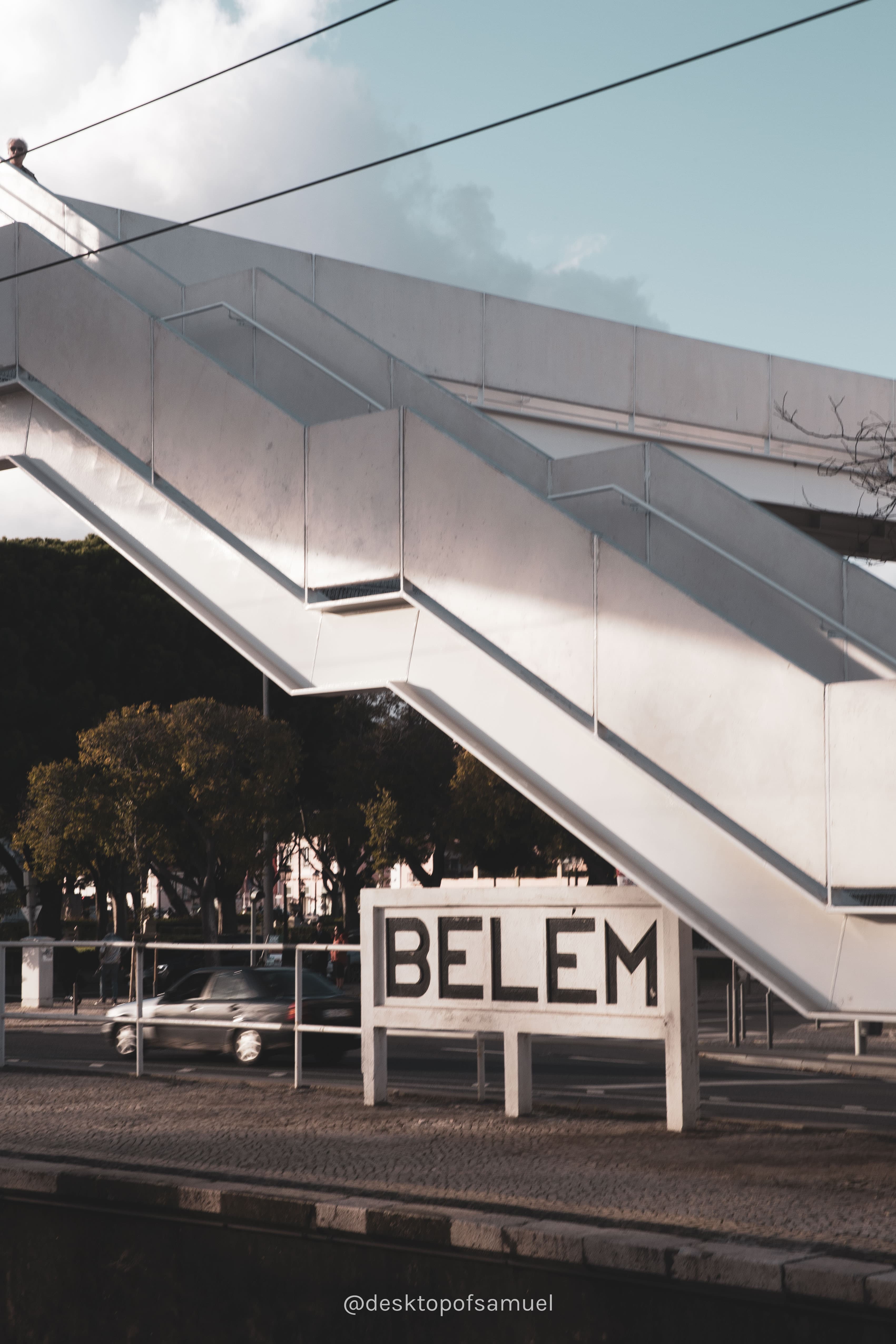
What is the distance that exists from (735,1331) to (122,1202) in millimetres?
3389

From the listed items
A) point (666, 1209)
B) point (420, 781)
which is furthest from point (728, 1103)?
point (420, 781)

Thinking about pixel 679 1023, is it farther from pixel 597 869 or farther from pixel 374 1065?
pixel 597 869

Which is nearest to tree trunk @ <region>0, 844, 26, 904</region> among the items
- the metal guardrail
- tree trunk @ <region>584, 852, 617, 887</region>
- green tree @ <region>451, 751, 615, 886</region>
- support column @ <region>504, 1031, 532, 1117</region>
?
green tree @ <region>451, 751, 615, 886</region>

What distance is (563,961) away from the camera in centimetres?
1072

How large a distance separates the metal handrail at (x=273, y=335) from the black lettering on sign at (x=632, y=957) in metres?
4.40

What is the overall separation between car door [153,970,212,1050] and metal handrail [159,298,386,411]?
899 centimetres

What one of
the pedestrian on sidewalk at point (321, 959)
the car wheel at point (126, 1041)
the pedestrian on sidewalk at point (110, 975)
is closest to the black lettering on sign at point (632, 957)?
the car wheel at point (126, 1041)

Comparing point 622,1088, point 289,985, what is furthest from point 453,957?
point 289,985

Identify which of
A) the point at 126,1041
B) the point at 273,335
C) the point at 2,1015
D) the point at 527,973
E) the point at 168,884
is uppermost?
the point at 273,335

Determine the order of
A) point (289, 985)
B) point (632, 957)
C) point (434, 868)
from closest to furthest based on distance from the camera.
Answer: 1. point (632, 957)
2. point (289, 985)
3. point (434, 868)

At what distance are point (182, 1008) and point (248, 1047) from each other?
99 cm

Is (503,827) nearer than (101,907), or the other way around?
(503,827)

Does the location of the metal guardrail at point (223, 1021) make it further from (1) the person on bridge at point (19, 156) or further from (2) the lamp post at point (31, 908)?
(2) the lamp post at point (31, 908)

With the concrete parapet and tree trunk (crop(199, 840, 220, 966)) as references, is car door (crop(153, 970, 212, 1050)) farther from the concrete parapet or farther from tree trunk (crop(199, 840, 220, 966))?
tree trunk (crop(199, 840, 220, 966))
